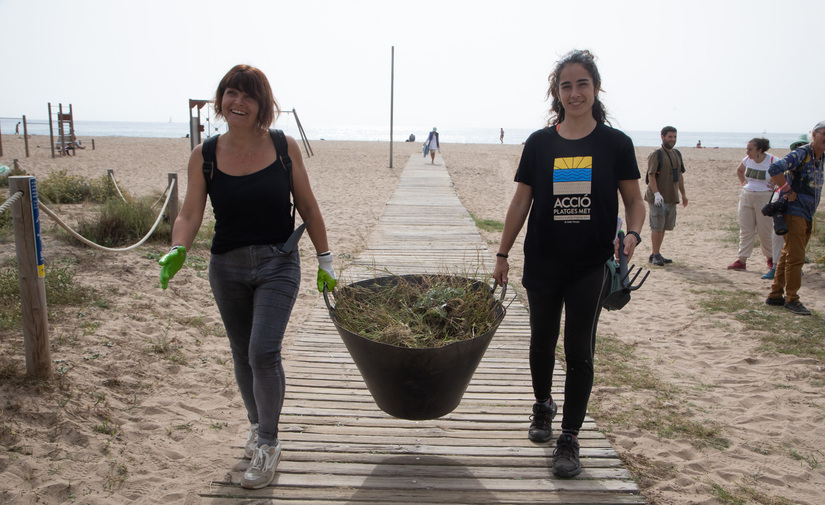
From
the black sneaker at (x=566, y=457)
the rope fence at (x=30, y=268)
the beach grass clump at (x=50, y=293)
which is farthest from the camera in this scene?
the beach grass clump at (x=50, y=293)

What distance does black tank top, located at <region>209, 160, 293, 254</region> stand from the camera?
2.24 m

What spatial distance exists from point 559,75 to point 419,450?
182 centimetres

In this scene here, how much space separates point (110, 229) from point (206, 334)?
2921 millimetres

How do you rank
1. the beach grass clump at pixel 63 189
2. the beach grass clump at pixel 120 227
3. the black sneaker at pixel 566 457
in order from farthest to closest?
the beach grass clump at pixel 63 189 < the beach grass clump at pixel 120 227 < the black sneaker at pixel 566 457

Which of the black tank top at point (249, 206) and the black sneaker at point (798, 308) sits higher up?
the black tank top at point (249, 206)

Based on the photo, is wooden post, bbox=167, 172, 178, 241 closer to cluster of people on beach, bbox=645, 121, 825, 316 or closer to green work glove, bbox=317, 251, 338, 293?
green work glove, bbox=317, 251, 338, 293

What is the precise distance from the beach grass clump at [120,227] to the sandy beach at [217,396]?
35 cm

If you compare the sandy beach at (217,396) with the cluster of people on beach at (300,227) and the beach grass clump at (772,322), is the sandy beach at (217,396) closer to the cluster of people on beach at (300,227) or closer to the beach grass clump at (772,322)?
the beach grass clump at (772,322)

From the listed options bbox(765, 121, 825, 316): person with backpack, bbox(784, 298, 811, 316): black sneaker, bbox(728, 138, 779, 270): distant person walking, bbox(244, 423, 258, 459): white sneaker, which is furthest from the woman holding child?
bbox(728, 138, 779, 270): distant person walking

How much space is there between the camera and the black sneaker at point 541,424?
2.69 metres

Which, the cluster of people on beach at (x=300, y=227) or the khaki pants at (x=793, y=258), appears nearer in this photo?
the cluster of people on beach at (x=300, y=227)

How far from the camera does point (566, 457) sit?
2.44 meters

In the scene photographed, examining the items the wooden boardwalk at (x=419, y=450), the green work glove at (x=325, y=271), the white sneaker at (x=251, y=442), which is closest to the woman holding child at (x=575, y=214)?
the wooden boardwalk at (x=419, y=450)

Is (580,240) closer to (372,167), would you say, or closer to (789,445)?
(789,445)
